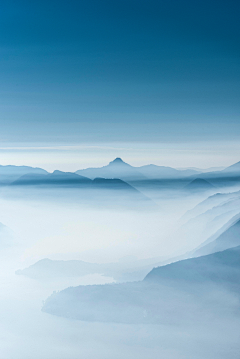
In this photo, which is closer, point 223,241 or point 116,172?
point 223,241

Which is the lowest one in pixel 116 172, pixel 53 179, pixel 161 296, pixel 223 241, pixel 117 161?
pixel 161 296

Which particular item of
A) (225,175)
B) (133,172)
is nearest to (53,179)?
(133,172)

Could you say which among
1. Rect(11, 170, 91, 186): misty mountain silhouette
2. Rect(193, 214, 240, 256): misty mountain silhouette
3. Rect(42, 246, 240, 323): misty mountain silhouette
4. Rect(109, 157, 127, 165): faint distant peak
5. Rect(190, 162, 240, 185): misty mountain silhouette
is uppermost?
Rect(109, 157, 127, 165): faint distant peak

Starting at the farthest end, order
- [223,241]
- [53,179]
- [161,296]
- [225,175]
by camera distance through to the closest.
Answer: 1. [53,179]
2. [225,175]
3. [223,241]
4. [161,296]

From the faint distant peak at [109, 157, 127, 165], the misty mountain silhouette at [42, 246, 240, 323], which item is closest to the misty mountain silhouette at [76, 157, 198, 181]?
the faint distant peak at [109, 157, 127, 165]

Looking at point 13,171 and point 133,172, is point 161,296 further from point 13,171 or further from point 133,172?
point 13,171

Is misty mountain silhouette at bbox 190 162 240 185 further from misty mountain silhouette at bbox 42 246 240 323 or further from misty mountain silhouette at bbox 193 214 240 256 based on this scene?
misty mountain silhouette at bbox 42 246 240 323

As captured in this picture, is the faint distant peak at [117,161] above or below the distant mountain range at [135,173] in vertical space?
above

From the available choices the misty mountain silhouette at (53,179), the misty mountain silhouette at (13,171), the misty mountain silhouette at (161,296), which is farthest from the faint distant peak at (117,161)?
the misty mountain silhouette at (161,296)

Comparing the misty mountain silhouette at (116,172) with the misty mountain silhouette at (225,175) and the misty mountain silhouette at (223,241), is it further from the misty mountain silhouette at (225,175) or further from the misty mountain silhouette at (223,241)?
the misty mountain silhouette at (223,241)
